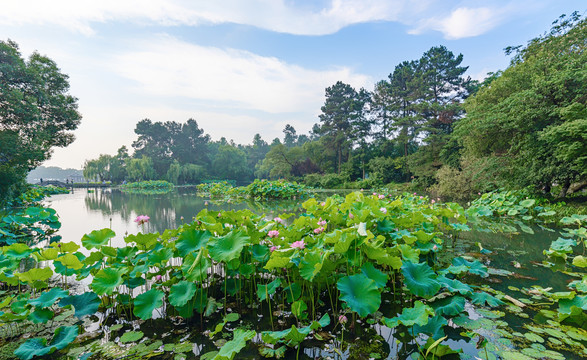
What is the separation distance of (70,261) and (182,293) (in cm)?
77

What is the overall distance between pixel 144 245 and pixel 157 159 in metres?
38.1

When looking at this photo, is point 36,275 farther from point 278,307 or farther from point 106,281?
point 278,307

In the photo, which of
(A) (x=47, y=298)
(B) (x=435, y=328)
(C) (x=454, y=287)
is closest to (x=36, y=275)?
(A) (x=47, y=298)

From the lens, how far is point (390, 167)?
766 inches

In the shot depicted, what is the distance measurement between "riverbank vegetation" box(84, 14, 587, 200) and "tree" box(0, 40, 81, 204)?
12847 mm

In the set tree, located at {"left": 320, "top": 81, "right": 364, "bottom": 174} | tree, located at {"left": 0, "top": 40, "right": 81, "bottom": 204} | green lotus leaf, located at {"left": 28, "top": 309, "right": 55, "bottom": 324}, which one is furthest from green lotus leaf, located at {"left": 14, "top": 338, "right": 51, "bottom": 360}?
tree, located at {"left": 320, "top": 81, "right": 364, "bottom": 174}

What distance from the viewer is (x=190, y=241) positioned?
69.3 inches

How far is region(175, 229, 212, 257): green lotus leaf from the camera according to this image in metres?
1.71

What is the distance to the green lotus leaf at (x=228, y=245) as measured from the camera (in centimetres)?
149

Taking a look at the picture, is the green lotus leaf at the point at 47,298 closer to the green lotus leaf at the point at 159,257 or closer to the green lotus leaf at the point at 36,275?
the green lotus leaf at the point at 36,275

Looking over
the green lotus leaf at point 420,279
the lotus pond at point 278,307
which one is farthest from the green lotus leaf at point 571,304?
the green lotus leaf at point 420,279

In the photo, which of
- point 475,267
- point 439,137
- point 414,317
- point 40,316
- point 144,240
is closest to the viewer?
point 414,317

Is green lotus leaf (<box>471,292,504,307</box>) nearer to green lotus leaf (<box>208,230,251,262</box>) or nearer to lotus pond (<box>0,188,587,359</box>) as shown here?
lotus pond (<box>0,188,587,359</box>)

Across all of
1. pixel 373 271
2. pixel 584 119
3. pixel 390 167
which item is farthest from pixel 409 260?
pixel 390 167
